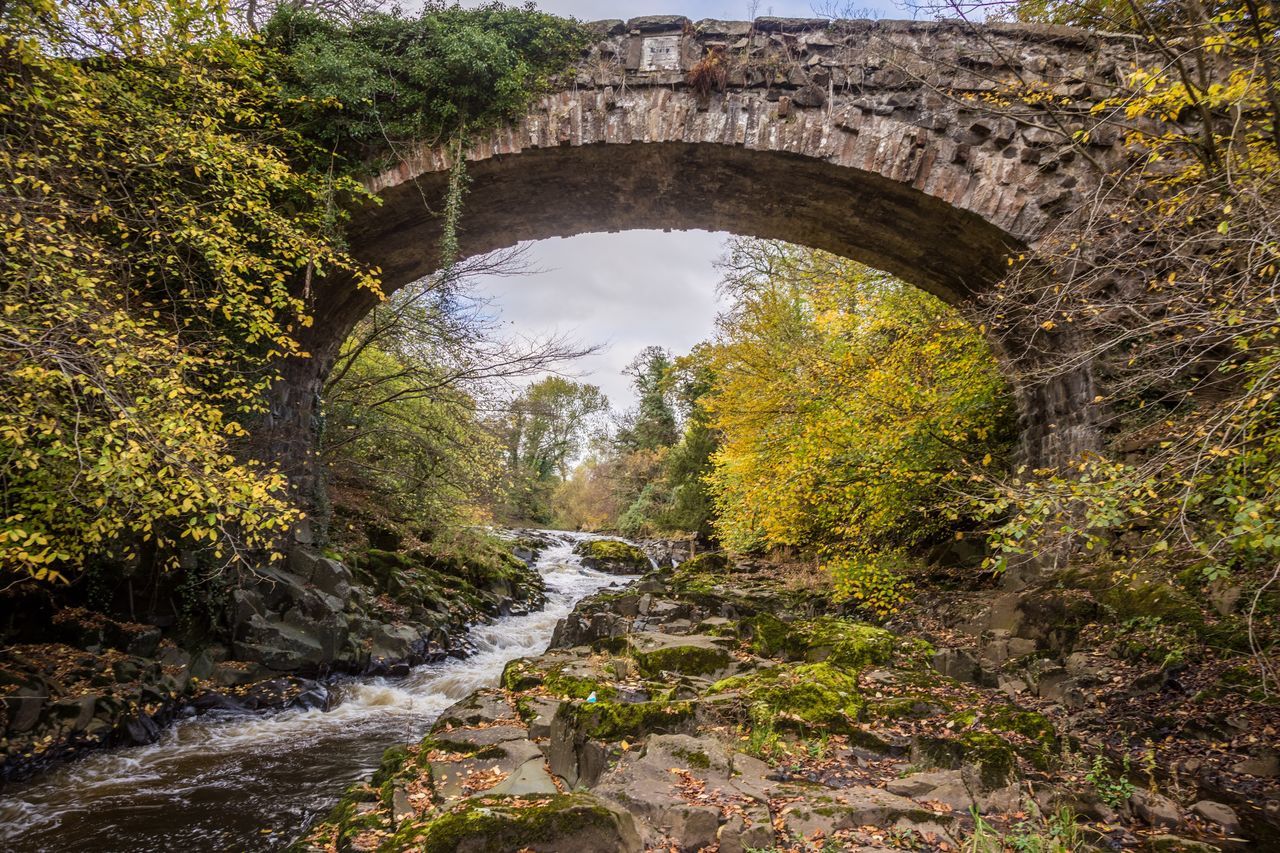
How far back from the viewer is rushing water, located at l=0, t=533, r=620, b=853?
3809mm

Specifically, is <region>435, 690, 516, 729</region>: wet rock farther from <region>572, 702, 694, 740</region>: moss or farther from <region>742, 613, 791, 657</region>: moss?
<region>742, 613, 791, 657</region>: moss

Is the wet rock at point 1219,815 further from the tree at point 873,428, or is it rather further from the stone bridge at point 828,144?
the stone bridge at point 828,144

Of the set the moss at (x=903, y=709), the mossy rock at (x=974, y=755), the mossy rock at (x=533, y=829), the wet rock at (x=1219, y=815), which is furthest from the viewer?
the moss at (x=903, y=709)

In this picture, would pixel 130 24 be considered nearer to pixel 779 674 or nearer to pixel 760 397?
pixel 779 674

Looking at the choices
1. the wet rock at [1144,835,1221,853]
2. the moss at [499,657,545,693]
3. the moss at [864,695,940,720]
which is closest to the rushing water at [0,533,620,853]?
the moss at [499,657,545,693]

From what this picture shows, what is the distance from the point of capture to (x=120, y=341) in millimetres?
3559

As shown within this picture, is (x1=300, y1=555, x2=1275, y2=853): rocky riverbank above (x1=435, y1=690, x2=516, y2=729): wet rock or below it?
above

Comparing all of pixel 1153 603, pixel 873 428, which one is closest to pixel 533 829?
pixel 1153 603

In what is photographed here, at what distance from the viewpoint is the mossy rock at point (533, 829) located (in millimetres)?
2316

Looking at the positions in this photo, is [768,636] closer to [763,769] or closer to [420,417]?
[763,769]

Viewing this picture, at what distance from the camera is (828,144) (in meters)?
6.41

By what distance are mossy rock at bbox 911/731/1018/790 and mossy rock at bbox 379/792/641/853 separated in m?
1.94

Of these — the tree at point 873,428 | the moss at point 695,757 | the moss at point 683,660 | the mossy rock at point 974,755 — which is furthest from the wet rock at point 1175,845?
the moss at point 683,660

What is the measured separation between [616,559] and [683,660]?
12.8m
